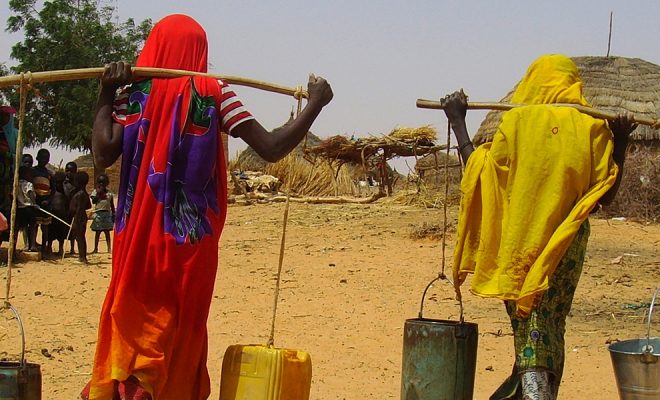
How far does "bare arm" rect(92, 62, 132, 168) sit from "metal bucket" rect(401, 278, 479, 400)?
1.73 metres

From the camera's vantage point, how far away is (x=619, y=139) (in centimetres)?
429

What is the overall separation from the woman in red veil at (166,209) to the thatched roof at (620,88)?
13429 mm

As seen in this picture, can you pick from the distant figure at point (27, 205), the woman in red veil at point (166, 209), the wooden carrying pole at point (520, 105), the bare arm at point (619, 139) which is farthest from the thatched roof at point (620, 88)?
the woman in red veil at point (166, 209)

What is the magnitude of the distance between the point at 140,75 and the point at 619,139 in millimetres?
2212

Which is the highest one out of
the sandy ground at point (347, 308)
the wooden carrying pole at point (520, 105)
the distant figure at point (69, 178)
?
the wooden carrying pole at point (520, 105)

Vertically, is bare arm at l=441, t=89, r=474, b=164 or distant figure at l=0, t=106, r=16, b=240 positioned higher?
bare arm at l=441, t=89, r=474, b=164

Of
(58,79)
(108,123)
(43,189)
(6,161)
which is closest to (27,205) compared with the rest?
(43,189)

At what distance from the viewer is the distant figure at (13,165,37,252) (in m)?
10.8

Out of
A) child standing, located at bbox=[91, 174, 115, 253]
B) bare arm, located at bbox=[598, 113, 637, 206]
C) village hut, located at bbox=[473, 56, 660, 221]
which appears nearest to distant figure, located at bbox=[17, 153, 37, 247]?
child standing, located at bbox=[91, 174, 115, 253]

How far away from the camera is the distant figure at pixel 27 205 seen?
10.8 m

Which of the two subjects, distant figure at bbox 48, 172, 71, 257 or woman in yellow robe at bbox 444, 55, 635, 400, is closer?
woman in yellow robe at bbox 444, 55, 635, 400

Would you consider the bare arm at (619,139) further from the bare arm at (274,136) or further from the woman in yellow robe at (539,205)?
the bare arm at (274,136)

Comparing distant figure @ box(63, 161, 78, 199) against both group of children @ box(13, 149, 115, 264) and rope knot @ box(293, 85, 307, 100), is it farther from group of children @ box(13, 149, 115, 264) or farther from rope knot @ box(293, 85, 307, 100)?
rope knot @ box(293, 85, 307, 100)

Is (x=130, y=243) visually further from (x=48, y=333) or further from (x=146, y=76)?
(x=48, y=333)
